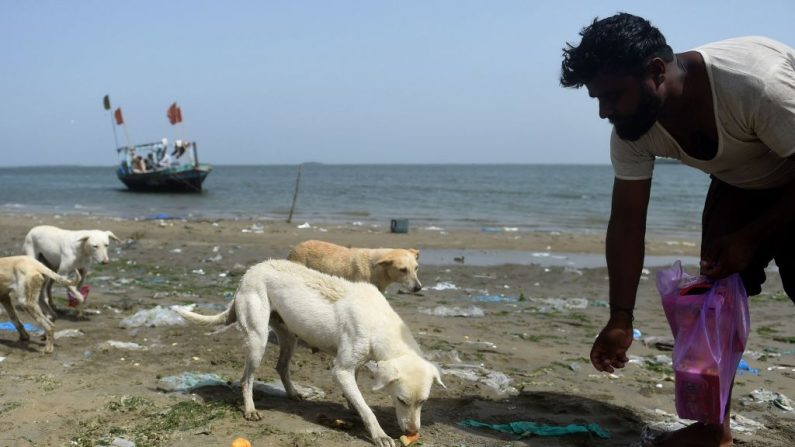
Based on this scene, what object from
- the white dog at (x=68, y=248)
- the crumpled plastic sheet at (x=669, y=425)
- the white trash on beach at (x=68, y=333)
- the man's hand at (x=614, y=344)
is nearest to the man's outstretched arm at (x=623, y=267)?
the man's hand at (x=614, y=344)

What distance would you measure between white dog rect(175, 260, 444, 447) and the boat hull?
3237 centimetres

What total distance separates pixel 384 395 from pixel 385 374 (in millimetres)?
1122

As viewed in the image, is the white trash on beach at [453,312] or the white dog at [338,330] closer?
the white dog at [338,330]

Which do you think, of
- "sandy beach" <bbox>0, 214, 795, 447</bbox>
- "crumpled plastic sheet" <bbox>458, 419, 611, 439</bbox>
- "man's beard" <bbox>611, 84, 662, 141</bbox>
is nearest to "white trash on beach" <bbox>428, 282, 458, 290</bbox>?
"sandy beach" <bbox>0, 214, 795, 447</bbox>

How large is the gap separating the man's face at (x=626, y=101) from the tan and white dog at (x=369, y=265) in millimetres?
4401

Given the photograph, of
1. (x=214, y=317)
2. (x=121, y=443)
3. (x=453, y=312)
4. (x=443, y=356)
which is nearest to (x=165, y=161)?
(x=453, y=312)

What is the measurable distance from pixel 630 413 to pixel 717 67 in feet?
9.22

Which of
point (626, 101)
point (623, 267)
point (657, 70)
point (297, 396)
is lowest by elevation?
point (297, 396)

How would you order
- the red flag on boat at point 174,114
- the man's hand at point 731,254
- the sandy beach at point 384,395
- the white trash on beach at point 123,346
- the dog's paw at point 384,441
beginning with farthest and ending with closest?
the red flag on boat at point 174,114
the white trash on beach at point 123,346
the sandy beach at point 384,395
the dog's paw at point 384,441
the man's hand at point 731,254

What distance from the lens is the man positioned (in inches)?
120

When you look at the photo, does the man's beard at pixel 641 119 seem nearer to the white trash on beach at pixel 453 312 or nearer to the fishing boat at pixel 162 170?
the white trash on beach at pixel 453 312

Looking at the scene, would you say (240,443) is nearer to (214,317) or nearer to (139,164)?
(214,317)

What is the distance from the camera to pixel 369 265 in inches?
297

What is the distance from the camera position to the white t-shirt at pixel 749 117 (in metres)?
2.97
